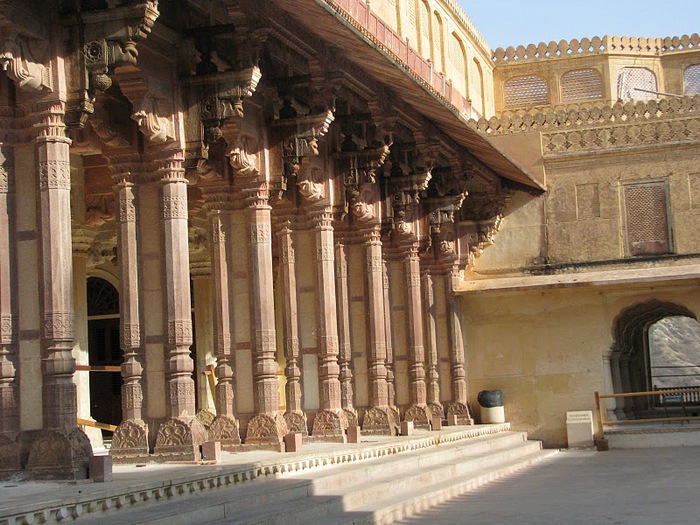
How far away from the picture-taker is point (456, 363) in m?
21.9

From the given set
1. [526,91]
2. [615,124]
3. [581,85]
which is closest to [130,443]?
[615,124]

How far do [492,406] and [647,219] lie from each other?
4276 mm

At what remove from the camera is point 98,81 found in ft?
30.6

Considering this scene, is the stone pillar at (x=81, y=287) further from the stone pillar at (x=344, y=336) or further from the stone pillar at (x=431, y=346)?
the stone pillar at (x=431, y=346)

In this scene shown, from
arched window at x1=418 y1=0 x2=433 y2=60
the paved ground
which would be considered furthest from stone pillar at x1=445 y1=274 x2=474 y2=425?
arched window at x1=418 y1=0 x2=433 y2=60

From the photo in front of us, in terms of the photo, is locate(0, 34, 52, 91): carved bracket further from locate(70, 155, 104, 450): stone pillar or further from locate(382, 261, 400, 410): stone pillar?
locate(382, 261, 400, 410): stone pillar

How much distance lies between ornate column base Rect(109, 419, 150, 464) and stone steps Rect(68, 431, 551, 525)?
47.4 inches

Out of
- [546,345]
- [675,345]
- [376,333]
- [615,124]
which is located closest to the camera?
[376,333]

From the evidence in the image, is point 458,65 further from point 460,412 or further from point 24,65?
point 24,65

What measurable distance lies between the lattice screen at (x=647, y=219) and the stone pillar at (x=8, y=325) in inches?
589

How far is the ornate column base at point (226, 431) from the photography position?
12.7 metres

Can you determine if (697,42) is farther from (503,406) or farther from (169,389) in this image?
(169,389)

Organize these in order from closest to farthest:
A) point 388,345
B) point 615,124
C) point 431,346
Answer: point 388,345 < point 431,346 < point 615,124

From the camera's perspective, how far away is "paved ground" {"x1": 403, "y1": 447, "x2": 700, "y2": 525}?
1058 cm
